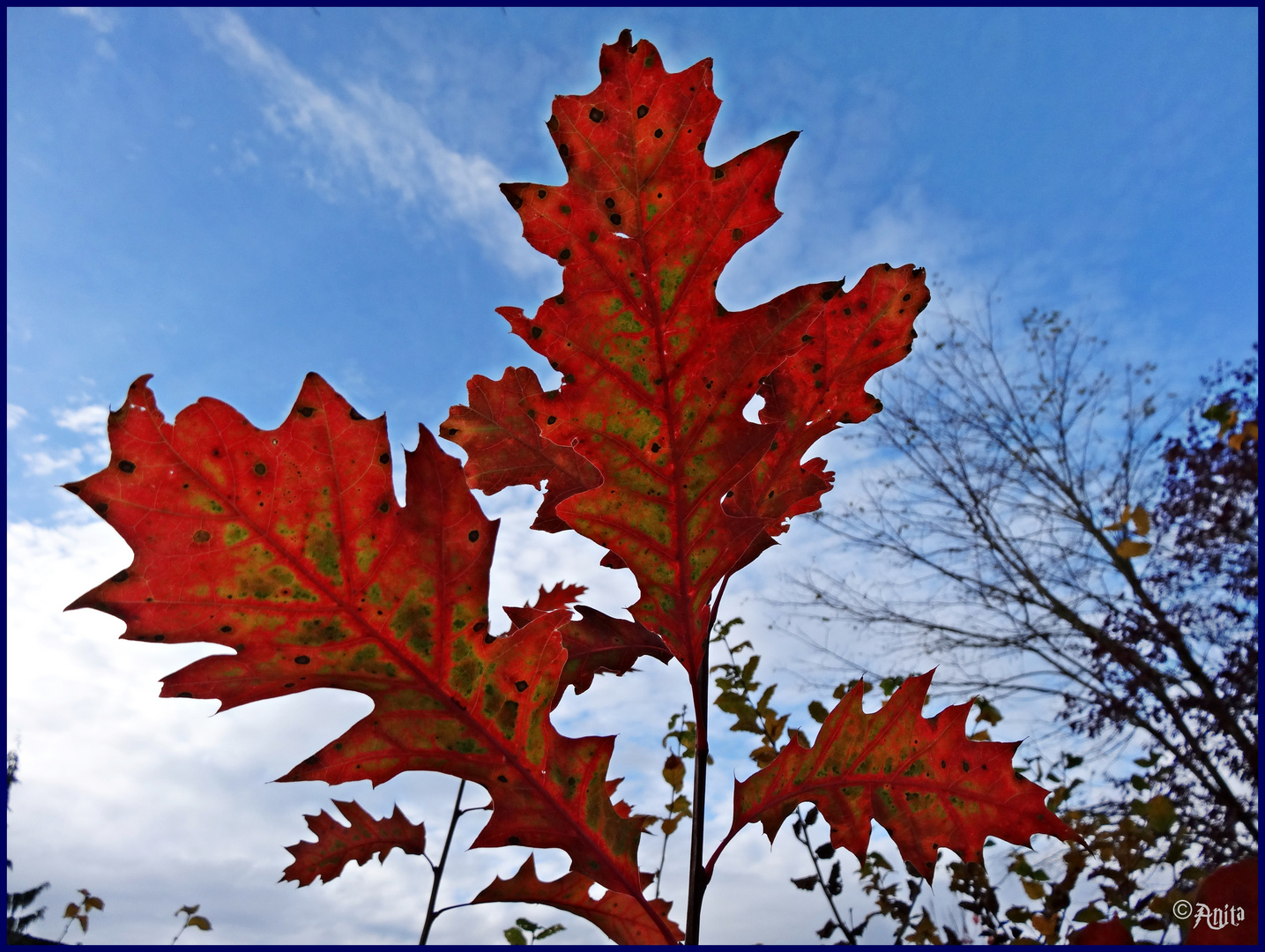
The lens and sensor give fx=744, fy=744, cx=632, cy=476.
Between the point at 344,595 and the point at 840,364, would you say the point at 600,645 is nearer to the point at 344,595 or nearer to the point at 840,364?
the point at 344,595

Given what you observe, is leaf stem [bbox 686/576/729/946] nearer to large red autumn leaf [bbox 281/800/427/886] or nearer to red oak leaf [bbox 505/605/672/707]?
red oak leaf [bbox 505/605/672/707]

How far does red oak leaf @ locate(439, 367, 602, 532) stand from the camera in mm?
1068

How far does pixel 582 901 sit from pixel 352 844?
22.3 inches

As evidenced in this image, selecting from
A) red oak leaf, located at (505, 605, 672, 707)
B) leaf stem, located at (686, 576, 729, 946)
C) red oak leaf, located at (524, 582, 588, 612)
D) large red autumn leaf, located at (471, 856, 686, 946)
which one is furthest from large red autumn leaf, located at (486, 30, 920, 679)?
red oak leaf, located at (524, 582, 588, 612)

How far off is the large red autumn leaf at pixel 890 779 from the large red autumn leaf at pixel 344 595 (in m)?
0.24

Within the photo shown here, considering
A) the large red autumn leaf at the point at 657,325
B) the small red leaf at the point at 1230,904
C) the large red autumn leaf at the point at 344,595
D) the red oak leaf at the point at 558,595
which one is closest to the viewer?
the small red leaf at the point at 1230,904

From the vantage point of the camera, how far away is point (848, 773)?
92cm

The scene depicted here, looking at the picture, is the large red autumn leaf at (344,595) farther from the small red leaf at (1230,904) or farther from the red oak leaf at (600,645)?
the small red leaf at (1230,904)

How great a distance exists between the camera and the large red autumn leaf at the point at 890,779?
896 mm

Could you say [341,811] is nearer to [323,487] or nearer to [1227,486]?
[323,487]

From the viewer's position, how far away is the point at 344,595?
732 millimetres

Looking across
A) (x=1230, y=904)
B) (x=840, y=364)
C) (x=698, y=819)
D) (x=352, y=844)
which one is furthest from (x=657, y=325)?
(x=352, y=844)

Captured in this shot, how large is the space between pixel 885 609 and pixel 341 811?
23.5ft

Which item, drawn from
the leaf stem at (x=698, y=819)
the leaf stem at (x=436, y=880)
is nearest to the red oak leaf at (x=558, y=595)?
the leaf stem at (x=436, y=880)
